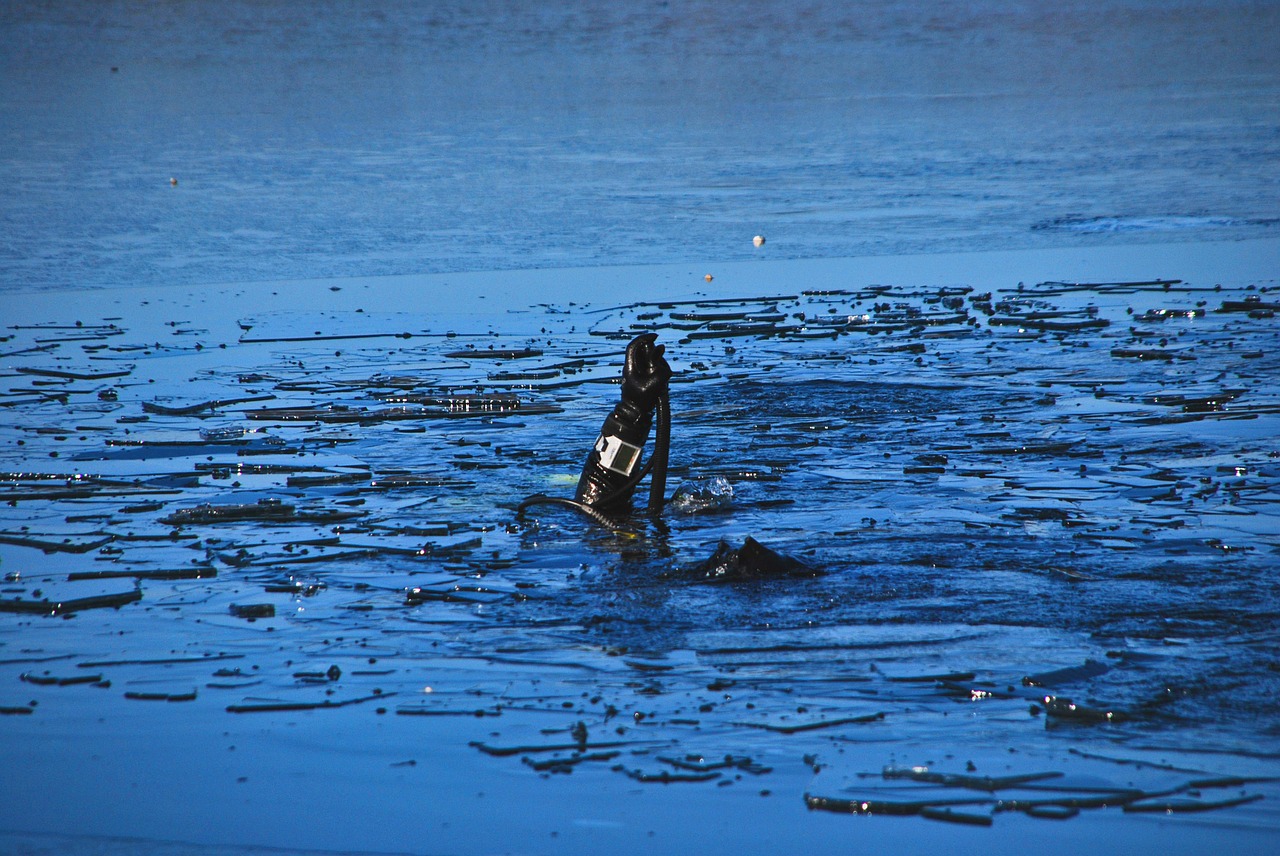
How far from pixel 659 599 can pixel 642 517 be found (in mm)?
1433

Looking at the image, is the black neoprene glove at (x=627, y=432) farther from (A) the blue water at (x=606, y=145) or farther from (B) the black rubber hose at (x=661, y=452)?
(A) the blue water at (x=606, y=145)

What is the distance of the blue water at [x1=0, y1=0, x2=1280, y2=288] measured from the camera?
1678 cm

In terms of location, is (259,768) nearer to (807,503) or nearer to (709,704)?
Answer: (709,704)

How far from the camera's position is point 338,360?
1203 centimetres

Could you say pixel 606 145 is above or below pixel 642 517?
above

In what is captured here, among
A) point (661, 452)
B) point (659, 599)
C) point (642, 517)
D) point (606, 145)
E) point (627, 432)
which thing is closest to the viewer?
point (659, 599)

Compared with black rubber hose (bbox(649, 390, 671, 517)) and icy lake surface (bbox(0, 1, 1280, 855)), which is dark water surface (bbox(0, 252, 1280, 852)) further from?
black rubber hose (bbox(649, 390, 671, 517))

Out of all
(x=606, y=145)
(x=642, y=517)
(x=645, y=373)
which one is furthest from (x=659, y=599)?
(x=606, y=145)

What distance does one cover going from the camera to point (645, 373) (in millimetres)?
7723

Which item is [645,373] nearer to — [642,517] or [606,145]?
[642,517]

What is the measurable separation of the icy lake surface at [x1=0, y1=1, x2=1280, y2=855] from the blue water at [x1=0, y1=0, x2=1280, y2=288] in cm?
17

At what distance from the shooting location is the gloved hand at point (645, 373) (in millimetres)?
7691

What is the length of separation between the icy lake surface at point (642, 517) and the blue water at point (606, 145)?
0.17m

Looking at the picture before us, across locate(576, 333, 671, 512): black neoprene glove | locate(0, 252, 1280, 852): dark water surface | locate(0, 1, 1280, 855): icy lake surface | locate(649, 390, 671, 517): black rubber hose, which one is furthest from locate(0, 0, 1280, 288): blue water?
locate(649, 390, 671, 517): black rubber hose
